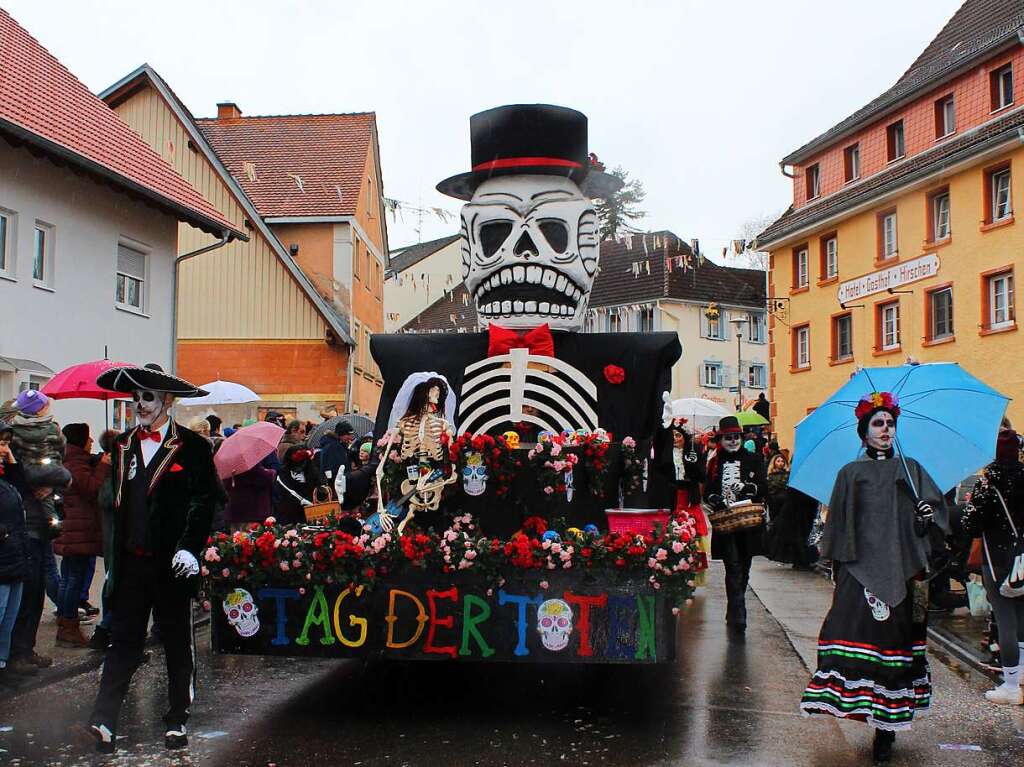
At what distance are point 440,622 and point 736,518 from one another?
13.3ft

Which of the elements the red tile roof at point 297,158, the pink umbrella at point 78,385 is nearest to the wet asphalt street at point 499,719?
the pink umbrella at point 78,385

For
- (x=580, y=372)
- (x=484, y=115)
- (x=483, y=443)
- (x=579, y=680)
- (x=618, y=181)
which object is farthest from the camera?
(x=618, y=181)

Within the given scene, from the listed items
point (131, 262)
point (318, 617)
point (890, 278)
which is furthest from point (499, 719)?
point (890, 278)

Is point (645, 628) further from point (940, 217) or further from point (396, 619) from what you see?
point (940, 217)

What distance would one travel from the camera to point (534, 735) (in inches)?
253

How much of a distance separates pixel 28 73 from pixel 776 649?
14714mm

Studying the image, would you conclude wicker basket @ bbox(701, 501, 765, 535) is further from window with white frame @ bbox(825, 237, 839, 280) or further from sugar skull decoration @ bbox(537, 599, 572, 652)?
window with white frame @ bbox(825, 237, 839, 280)

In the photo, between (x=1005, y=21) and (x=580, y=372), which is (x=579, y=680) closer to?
(x=580, y=372)

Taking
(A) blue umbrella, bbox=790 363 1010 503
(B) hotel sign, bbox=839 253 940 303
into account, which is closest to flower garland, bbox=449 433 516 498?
(A) blue umbrella, bbox=790 363 1010 503

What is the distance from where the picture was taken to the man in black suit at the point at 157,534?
241 inches

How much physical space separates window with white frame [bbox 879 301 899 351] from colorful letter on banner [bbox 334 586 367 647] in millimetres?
26001

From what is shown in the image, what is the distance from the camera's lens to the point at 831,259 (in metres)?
33.8

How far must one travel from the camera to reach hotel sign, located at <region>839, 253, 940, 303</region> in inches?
1148

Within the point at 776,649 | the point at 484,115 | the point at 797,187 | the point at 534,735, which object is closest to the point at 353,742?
the point at 534,735
